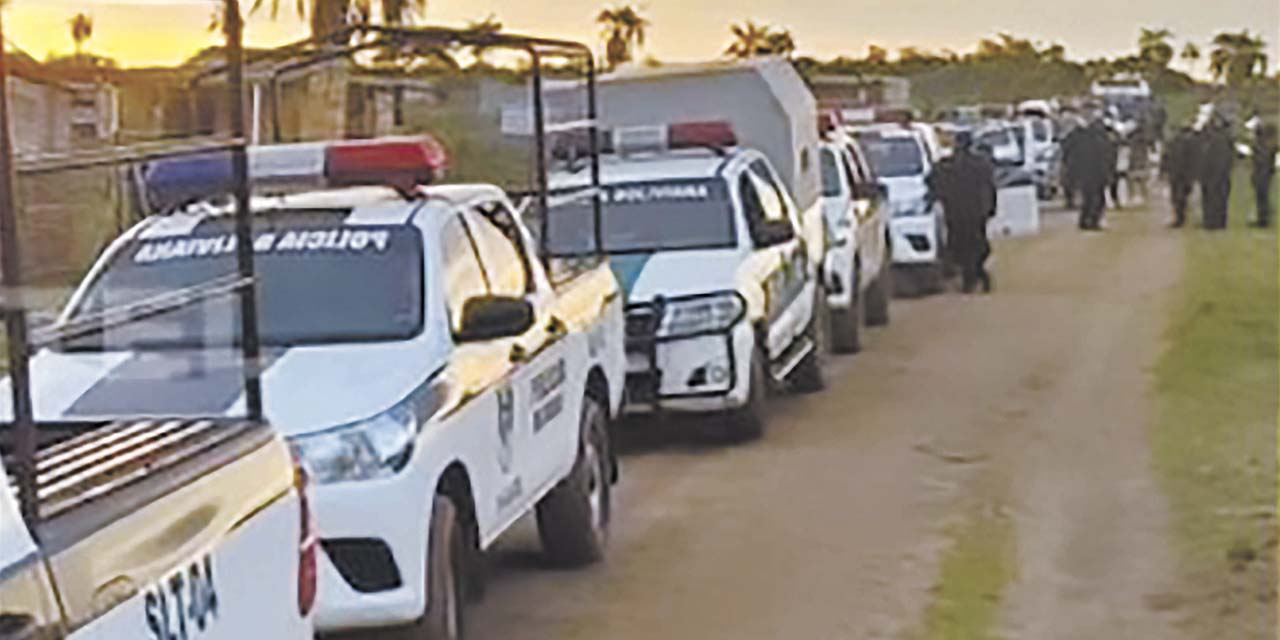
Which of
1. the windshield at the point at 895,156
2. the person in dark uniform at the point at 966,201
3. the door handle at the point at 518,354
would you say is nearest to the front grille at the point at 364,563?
the door handle at the point at 518,354

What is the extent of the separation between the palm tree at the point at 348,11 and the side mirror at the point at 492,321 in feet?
38.3

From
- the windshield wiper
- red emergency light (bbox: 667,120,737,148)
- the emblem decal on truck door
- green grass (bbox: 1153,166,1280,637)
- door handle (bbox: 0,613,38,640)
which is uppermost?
the windshield wiper

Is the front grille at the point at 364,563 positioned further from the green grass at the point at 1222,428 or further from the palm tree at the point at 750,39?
the palm tree at the point at 750,39

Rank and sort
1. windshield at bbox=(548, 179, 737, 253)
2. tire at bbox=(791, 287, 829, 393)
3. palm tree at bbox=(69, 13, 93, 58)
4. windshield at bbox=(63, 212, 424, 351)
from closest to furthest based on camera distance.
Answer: palm tree at bbox=(69, 13, 93, 58), windshield at bbox=(63, 212, 424, 351), windshield at bbox=(548, 179, 737, 253), tire at bbox=(791, 287, 829, 393)

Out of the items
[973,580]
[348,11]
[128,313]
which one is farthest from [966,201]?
[128,313]

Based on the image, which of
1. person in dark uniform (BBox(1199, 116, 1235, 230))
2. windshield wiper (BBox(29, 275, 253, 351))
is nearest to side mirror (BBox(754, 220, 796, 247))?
windshield wiper (BBox(29, 275, 253, 351))

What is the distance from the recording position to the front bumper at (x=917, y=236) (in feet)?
87.7

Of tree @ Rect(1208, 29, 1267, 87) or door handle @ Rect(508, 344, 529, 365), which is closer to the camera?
door handle @ Rect(508, 344, 529, 365)

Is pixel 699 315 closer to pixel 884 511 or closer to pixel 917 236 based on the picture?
pixel 884 511

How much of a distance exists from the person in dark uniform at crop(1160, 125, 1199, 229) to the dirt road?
1734 centimetres

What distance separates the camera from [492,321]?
30.4 ft

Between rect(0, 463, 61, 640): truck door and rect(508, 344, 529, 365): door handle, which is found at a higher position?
rect(0, 463, 61, 640): truck door

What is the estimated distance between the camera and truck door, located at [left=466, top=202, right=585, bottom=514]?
977 cm

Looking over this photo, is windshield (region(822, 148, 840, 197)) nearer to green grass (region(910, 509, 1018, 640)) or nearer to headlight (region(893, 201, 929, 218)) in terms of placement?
headlight (region(893, 201, 929, 218))
